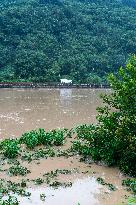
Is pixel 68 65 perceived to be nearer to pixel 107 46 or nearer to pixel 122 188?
pixel 107 46

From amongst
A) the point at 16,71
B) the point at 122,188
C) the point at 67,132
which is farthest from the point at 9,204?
the point at 16,71

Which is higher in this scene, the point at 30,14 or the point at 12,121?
the point at 30,14

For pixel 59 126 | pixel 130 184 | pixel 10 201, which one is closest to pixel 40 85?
pixel 59 126

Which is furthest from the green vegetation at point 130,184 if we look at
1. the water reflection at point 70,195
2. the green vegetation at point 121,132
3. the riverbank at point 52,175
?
the water reflection at point 70,195

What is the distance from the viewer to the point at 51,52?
2367 inches

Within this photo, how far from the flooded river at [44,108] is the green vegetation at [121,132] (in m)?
6.30

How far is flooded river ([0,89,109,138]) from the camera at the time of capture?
26.8 metres

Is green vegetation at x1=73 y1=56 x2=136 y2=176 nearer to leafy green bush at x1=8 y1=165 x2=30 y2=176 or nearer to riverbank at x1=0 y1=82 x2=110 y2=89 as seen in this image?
leafy green bush at x1=8 y1=165 x2=30 y2=176

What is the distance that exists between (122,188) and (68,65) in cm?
4051

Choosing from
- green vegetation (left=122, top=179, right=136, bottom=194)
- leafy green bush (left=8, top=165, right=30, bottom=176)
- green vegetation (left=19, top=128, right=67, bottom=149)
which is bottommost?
green vegetation (left=122, top=179, right=136, bottom=194)

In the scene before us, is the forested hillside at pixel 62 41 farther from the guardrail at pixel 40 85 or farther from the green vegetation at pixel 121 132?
the green vegetation at pixel 121 132

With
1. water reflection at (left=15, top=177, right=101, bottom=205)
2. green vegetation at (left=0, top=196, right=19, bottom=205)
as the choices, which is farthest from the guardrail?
green vegetation at (left=0, top=196, right=19, bottom=205)

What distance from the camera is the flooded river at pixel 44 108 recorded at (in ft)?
87.8

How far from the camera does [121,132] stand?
17.5 meters
